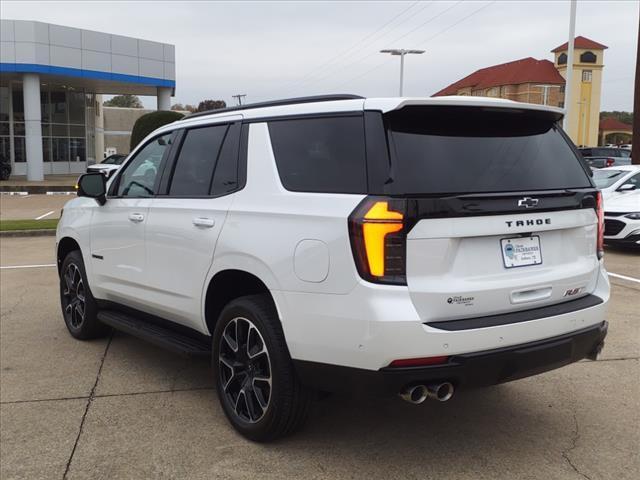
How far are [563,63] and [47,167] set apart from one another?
67275 mm

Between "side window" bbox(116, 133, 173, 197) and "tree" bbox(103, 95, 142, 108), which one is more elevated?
"tree" bbox(103, 95, 142, 108)

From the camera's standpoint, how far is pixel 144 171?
489 cm

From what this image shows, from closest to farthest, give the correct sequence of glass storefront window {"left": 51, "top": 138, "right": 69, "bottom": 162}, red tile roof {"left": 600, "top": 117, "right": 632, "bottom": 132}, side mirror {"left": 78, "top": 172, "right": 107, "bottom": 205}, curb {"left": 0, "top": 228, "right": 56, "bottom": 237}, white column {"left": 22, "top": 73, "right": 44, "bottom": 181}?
side mirror {"left": 78, "top": 172, "right": 107, "bottom": 205} < curb {"left": 0, "top": 228, "right": 56, "bottom": 237} < white column {"left": 22, "top": 73, "right": 44, "bottom": 181} < glass storefront window {"left": 51, "top": 138, "right": 69, "bottom": 162} < red tile roof {"left": 600, "top": 117, "right": 632, "bottom": 132}

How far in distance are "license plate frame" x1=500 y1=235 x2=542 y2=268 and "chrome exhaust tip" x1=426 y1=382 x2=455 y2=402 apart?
2.21 feet

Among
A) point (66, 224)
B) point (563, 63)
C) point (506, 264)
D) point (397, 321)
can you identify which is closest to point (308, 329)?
point (397, 321)

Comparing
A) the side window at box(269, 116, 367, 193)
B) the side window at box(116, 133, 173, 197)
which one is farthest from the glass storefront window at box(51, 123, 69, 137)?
the side window at box(269, 116, 367, 193)

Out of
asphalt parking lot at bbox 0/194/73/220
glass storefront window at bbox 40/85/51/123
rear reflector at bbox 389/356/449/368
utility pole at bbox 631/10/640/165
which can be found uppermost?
glass storefront window at bbox 40/85/51/123

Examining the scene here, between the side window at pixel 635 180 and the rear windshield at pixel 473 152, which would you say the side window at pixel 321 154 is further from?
the side window at pixel 635 180

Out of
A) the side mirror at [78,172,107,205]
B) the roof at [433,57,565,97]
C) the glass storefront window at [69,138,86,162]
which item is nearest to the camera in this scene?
the side mirror at [78,172,107,205]

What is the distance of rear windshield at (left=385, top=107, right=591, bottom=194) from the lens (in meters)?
3.07

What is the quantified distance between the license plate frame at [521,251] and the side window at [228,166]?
162 centimetres

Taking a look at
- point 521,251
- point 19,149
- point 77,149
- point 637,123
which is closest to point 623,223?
point 521,251

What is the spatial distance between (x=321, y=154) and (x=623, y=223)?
29.3 feet

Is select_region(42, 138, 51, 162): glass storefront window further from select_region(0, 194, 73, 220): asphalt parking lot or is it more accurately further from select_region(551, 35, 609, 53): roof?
select_region(551, 35, 609, 53): roof
